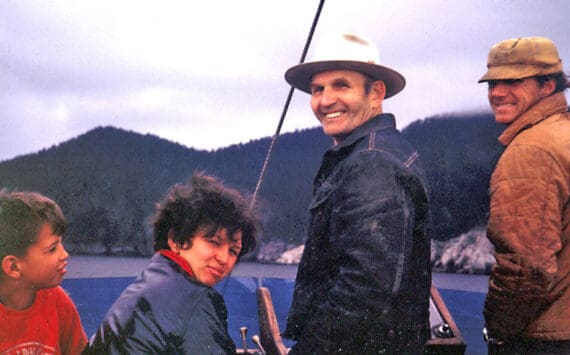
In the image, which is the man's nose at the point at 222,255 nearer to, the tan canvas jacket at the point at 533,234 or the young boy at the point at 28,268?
the young boy at the point at 28,268

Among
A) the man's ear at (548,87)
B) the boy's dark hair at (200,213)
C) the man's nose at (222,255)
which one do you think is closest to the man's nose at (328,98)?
the boy's dark hair at (200,213)

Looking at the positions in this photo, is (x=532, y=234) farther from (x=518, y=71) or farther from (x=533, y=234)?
(x=518, y=71)

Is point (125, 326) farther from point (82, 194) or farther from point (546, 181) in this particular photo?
point (82, 194)

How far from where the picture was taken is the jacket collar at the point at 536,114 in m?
2.72

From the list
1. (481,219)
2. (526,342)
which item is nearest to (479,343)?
(481,219)

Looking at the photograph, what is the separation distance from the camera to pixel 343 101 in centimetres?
263

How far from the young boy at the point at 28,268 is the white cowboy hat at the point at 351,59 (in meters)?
1.35

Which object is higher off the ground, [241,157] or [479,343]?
[241,157]

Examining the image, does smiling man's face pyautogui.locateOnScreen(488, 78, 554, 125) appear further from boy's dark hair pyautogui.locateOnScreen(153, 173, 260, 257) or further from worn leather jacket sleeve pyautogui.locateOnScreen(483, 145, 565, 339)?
boy's dark hair pyautogui.locateOnScreen(153, 173, 260, 257)

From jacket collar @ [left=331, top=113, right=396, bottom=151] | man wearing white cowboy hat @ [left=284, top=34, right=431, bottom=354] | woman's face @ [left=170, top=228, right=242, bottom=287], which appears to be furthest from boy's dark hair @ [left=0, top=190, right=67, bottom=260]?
jacket collar @ [left=331, top=113, right=396, bottom=151]

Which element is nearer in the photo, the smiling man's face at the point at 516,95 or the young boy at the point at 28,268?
the young boy at the point at 28,268

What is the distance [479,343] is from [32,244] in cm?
3706

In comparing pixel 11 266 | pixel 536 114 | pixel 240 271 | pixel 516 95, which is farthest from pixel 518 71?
pixel 240 271

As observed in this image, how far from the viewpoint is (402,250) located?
7.10 ft
